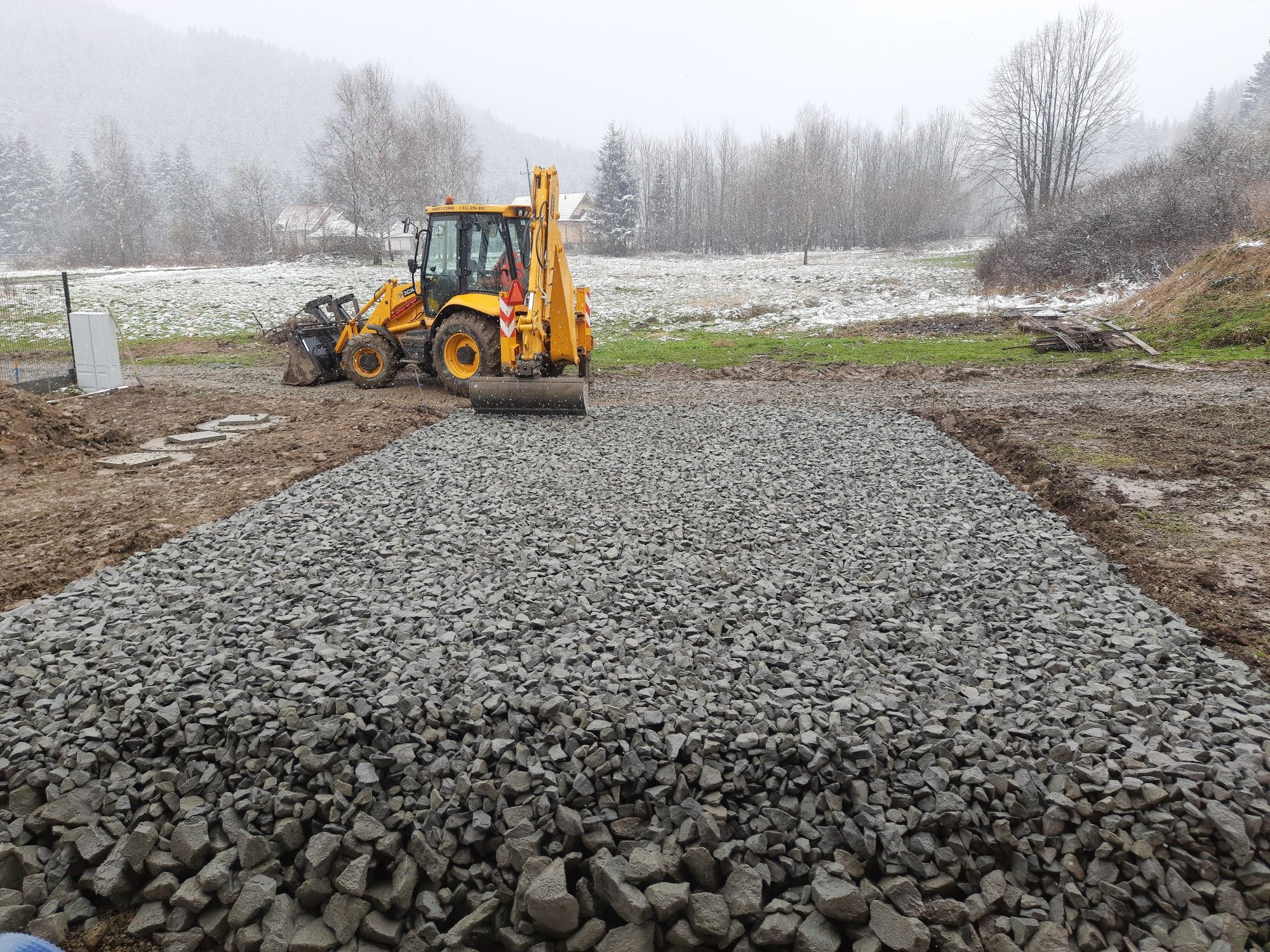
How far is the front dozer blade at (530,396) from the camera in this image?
463 inches

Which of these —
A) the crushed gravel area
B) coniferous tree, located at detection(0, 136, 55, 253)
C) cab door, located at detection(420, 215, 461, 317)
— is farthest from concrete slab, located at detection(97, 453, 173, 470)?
coniferous tree, located at detection(0, 136, 55, 253)

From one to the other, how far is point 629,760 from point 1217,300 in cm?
2229

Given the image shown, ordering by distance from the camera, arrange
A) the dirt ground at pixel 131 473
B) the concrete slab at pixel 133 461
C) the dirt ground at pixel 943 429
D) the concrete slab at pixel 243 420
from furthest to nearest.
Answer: the concrete slab at pixel 243 420 < the concrete slab at pixel 133 461 < the dirt ground at pixel 131 473 < the dirt ground at pixel 943 429

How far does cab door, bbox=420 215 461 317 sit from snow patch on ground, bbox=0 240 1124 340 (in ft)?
27.3

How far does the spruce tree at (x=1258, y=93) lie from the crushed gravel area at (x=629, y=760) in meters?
93.6

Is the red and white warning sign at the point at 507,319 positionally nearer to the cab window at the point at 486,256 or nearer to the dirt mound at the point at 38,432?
the cab window at the point at 486,256

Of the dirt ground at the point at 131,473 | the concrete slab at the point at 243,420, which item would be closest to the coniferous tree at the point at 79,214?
the dirt ground at the point at 131,473

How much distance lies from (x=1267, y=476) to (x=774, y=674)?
7576mm

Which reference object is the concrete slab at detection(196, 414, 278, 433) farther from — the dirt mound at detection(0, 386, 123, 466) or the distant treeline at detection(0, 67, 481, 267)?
the distant treeline at detection(0, 67, 481, 267)

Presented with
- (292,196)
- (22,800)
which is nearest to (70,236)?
(292,196)

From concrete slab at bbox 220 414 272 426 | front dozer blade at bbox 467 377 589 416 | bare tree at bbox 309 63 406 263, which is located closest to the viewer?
front dozer blade at bbox 467 377 589 416

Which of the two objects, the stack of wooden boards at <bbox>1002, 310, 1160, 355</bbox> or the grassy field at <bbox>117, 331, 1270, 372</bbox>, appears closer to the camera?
the grassy field at <bbox>117, 331, 1270, 372</bbox>

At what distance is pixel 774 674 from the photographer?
13.3 feet

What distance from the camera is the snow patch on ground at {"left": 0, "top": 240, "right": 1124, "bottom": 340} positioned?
25500mm
